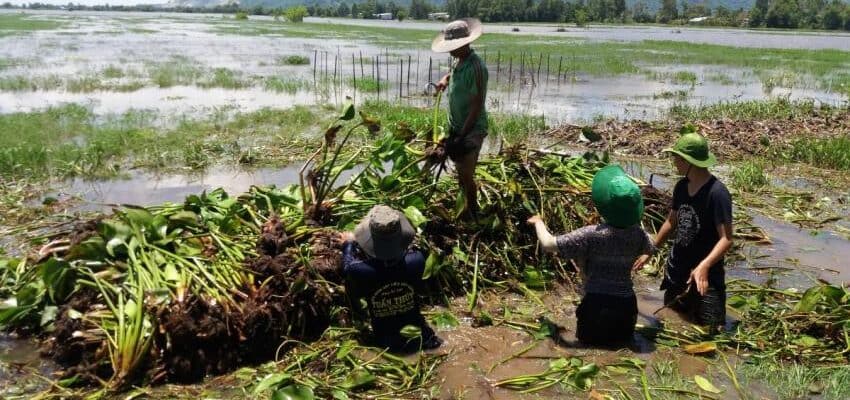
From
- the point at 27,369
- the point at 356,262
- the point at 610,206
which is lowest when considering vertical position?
the point at 27,369

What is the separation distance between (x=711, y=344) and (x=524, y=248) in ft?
4.83

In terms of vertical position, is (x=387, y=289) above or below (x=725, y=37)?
below

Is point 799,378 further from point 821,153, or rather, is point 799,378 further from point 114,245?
point 821,153

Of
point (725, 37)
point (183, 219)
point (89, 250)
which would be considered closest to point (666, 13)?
point (725, 37)

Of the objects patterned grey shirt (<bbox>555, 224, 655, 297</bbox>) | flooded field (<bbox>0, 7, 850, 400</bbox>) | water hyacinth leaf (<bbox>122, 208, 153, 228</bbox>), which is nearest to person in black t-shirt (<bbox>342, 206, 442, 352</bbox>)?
flooded field (<bbox>0, 7, 850, 400</bbox>)

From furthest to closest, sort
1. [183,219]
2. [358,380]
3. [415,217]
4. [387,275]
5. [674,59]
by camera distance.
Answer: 1. [674,59]
2. [415,217]
3. [183,219]
4. [387,275]
5. [358,380]

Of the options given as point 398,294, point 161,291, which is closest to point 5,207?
point 161,291

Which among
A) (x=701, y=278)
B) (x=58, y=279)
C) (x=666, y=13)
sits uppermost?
(x=666, y=13)

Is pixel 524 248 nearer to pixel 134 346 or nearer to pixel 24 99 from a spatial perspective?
pixel 134 346

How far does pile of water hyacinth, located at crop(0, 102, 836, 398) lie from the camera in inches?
123

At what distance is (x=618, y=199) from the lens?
9.96 ft

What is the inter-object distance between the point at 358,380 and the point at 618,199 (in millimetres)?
1586

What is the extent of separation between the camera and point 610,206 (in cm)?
307

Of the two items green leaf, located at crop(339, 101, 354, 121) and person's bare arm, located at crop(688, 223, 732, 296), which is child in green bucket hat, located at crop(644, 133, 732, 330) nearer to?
person's bare arm, located at crop(688, 223, 732, 296)
